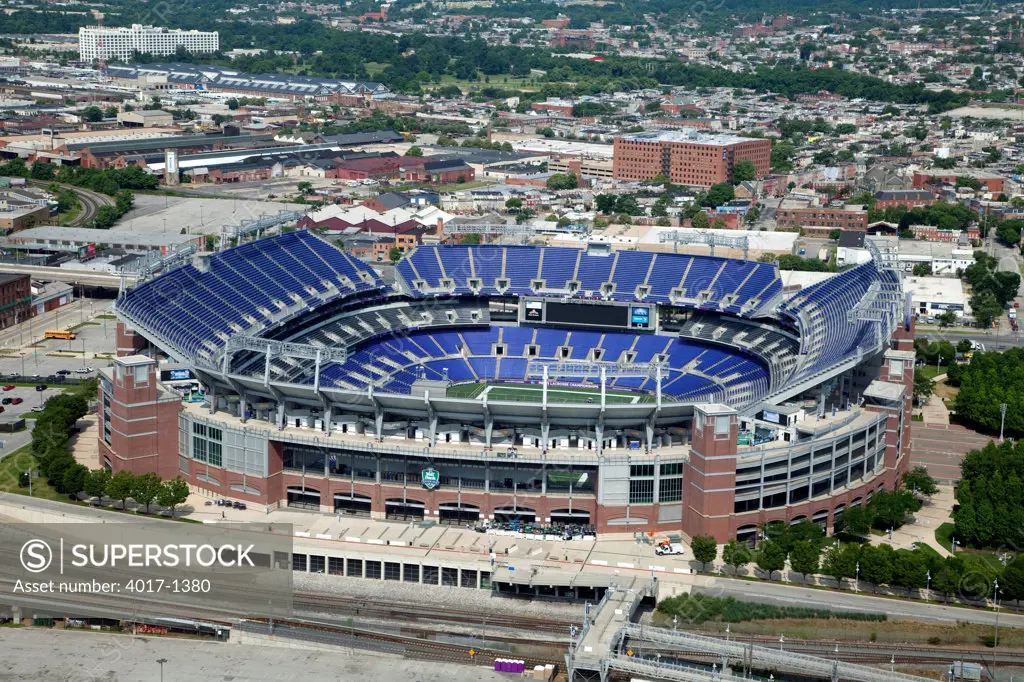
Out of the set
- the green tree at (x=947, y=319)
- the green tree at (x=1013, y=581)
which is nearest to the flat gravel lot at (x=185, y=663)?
the green tree at (x=1013, y=581)

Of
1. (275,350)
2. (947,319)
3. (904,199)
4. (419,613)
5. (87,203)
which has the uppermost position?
(275,350)

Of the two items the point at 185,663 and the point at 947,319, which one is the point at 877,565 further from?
the point at 947,319

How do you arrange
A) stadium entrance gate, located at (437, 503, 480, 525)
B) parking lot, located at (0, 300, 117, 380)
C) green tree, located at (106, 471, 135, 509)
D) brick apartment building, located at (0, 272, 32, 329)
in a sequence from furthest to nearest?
brick apartment building, located at (0, 272, 32, 329)
parking lot, located at (0, 300, 117, 380)
stadium entrance gate, located at (437, 503, 480, 525)
green tree, located at (106, 471, 135, 509)

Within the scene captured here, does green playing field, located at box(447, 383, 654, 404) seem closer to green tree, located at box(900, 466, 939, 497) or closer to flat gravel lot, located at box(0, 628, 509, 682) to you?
green tree, located at box(900, 466, 939, 497)

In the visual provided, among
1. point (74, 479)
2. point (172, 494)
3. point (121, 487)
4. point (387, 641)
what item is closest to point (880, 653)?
point (387, 641)

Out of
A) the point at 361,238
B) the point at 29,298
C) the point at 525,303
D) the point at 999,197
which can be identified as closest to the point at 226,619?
the point at 525,303

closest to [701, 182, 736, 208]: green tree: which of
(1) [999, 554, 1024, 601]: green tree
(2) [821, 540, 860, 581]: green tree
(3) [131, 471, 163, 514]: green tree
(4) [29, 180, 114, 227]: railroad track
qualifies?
(4) [29, 180, 114, 227]: railroad track

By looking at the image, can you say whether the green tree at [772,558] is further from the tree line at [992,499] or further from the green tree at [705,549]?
the tree line at [992,499]
